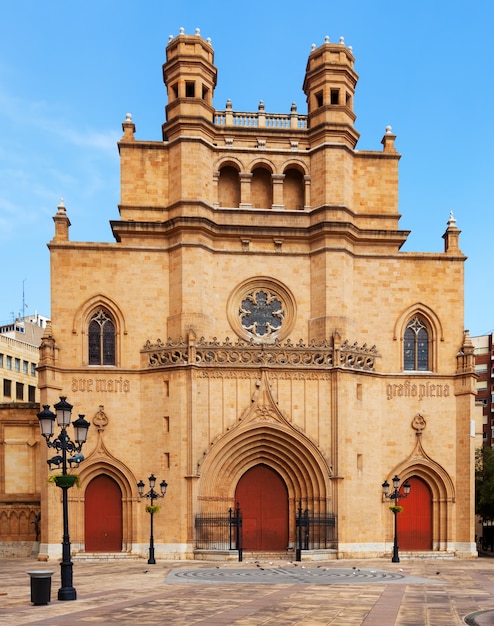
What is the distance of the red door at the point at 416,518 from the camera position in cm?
4009

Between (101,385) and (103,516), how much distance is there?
19.7 ft

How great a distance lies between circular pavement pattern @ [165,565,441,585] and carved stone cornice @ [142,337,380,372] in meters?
9.80

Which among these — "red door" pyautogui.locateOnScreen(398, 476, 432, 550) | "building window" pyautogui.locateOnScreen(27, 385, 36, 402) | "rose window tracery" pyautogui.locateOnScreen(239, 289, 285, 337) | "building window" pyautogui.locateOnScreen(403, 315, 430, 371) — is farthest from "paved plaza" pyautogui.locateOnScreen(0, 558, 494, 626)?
"building window" pyautogui.locateOnScreen(27, 385, 36, 402)

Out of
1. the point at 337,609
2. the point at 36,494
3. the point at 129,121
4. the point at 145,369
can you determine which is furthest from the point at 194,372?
the point at 337,609

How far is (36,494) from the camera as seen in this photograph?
41.1 m

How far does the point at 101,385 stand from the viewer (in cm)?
3912

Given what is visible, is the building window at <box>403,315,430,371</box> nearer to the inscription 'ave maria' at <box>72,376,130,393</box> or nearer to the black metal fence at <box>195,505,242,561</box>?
the black metal fence at <box>195,505,242,561</box>

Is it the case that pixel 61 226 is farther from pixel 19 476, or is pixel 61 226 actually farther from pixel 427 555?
pixel 427 555

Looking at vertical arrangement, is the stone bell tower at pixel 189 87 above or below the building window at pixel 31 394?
above

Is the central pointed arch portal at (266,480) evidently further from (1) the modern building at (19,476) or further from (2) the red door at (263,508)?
(1) the modern building at (19,476)

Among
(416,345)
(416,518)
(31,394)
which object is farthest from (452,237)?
(31,394)

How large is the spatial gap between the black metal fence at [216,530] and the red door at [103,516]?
4.11m

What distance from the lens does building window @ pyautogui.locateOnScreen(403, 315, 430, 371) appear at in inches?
1629

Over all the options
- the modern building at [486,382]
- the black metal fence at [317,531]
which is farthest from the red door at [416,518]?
the modern building at [486,382]
